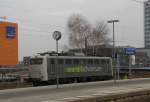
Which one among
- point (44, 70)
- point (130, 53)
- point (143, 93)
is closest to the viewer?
point (143, 93)

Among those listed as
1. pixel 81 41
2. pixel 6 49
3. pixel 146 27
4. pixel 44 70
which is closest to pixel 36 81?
pixel 44 70

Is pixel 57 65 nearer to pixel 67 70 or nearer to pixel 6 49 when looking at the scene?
pixel 67 70

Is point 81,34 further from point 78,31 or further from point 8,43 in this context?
point 8,43

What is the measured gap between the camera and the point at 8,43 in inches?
1903

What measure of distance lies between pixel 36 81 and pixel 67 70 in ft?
12.6

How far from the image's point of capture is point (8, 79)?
45.3 m

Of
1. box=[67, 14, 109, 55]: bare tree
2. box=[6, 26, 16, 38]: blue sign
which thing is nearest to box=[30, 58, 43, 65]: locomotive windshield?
box=[6, 26, 16, 38]: blue sign

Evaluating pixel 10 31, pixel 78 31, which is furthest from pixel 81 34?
pixel 10 31

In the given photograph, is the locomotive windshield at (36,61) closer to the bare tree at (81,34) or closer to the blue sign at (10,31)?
the blue sign at (10,31)

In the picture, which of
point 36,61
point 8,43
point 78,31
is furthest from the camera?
point 78,31

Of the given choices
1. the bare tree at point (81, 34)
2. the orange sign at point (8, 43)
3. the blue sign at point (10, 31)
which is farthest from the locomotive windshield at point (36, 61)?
the bare tree at point (81, 34)

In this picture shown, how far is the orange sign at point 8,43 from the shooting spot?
4772 centimetres

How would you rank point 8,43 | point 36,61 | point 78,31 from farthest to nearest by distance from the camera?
point 78,31 < point 8,43 < point 36,61

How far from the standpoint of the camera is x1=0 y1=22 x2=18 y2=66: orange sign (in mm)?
47719
